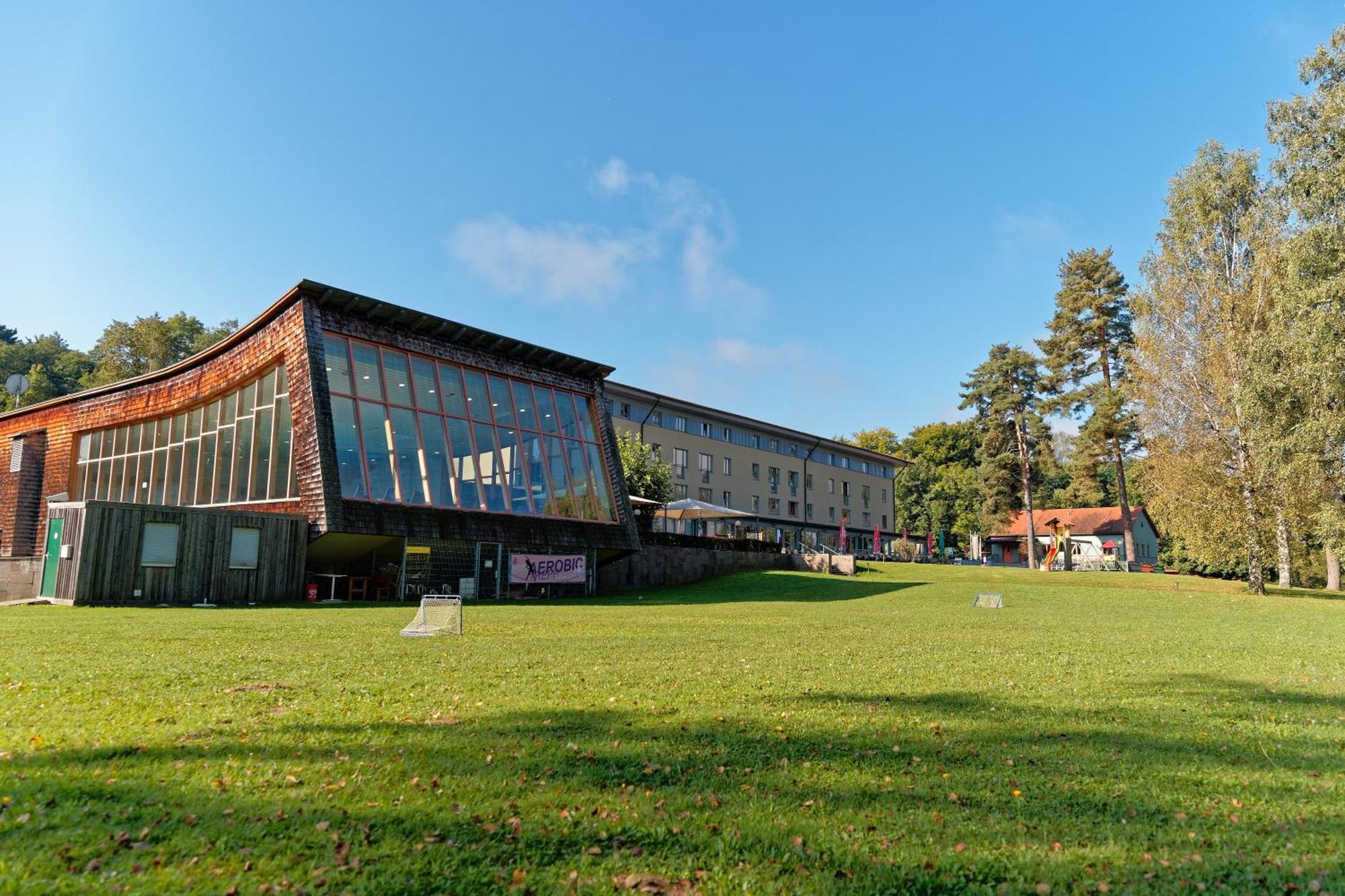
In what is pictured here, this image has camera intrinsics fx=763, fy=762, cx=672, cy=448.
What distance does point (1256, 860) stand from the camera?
362 cm

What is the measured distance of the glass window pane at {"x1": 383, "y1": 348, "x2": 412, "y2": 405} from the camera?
24.1 meters

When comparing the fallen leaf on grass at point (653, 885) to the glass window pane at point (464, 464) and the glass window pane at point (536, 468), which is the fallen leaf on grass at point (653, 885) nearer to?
the glass window pane at point (464, 464)

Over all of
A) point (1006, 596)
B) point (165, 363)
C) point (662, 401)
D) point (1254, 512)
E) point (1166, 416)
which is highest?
point (165, 363)

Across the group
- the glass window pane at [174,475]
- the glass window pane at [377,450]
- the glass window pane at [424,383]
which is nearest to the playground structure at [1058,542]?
the glass window pane at [424,383]

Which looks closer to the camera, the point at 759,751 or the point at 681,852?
the point at 681,852

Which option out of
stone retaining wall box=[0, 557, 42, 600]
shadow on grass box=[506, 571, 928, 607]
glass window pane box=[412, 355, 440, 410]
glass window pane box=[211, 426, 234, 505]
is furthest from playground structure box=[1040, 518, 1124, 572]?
stone retaining wall box=[0, 557, 42, 600]

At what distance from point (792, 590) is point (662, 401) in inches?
1001

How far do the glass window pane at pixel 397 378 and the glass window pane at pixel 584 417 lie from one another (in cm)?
712

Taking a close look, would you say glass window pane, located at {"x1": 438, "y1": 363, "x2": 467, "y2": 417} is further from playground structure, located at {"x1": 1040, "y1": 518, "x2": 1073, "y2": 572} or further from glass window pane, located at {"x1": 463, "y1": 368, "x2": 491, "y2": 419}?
playground structure, located at {"x1": 1040, "y1": 518, "x2": 1073, "y2": 572}

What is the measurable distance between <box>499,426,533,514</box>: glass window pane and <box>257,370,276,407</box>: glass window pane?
7.22m

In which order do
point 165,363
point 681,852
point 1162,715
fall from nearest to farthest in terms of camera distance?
point 681,852 < point 1162,715 < point 165,363

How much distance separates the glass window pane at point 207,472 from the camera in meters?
26.9

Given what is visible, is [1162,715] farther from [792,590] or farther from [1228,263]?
[1228,263]

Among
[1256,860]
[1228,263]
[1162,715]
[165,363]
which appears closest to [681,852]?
[1256,860]
